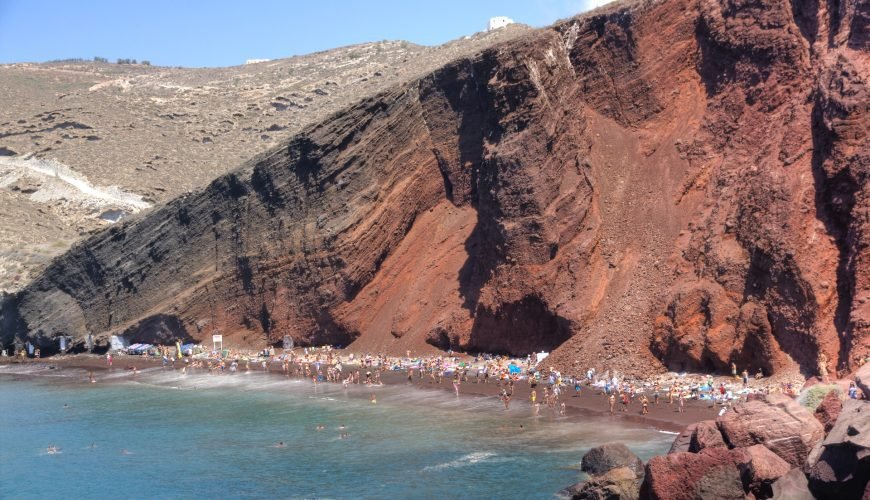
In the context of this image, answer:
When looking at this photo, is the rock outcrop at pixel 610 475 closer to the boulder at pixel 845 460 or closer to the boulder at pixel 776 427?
the boulder at pixel 776 427

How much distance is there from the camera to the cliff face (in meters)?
30.5

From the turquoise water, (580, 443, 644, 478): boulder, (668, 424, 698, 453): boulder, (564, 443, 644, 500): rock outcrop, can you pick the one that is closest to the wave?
the turquoise water

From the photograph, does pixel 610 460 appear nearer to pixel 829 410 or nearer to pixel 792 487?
pixel 829 410

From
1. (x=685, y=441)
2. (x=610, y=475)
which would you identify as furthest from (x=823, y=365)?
(x=610, y=475)

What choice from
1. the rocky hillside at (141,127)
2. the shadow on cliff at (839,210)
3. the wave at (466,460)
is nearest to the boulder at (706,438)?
the wave at (466,460)

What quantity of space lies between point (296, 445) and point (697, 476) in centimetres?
1565

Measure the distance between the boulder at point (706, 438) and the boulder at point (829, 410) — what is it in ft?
7.05

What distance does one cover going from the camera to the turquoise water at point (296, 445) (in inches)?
969

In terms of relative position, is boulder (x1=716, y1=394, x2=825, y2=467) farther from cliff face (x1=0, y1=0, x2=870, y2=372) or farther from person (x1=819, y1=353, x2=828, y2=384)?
Result: cliff face (x1=0, y1=0, x2=870, y2=372)

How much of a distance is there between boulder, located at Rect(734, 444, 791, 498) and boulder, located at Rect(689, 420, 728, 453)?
3.97ft

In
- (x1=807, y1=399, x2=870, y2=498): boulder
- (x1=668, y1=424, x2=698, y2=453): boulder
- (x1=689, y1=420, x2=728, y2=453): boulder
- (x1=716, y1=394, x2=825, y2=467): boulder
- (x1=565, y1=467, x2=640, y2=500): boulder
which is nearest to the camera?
(x1=807, y1=399, x2=870, y2=498): boulder

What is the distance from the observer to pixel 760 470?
18.0 meters

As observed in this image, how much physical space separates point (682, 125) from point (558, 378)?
13.2m

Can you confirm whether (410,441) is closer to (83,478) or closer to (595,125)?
(83,478)
